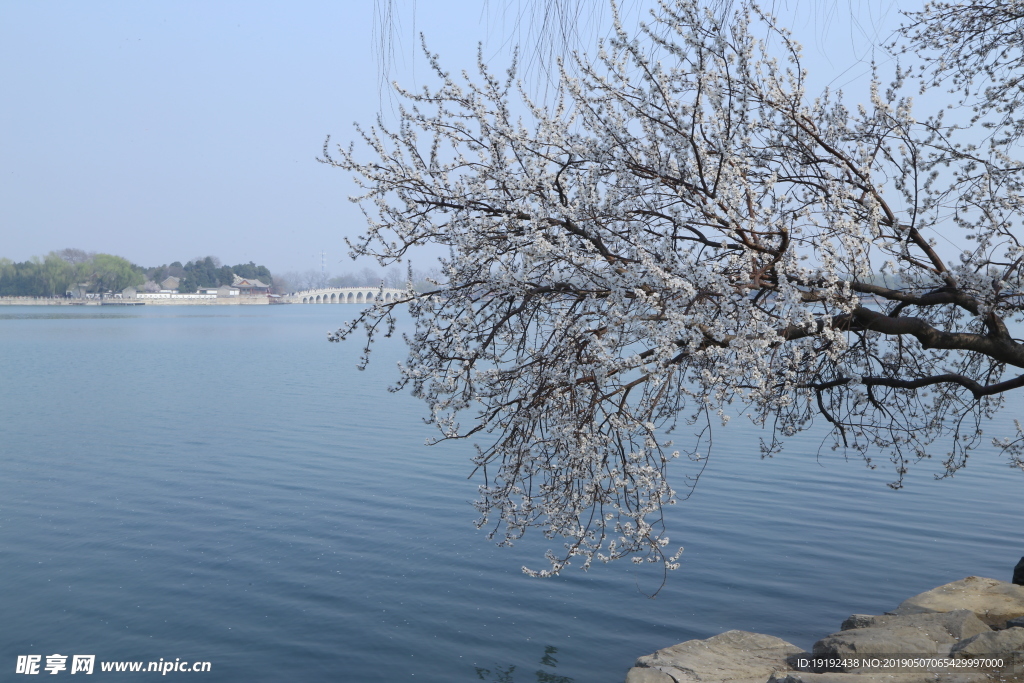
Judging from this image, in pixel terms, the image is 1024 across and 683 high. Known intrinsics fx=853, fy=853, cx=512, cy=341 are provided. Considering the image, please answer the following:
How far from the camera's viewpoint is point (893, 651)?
26.0 feet

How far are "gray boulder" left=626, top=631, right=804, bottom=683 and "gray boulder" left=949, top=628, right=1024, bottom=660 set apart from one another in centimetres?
174

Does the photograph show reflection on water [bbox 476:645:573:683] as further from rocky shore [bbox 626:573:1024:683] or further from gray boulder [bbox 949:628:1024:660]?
gray boulder [bbox 949:628:1024:660]

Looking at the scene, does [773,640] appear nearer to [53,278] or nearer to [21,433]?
[21,433]

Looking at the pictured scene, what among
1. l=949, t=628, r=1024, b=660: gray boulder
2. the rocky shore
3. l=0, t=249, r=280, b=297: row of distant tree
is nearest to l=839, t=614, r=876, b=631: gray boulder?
the rocky shore

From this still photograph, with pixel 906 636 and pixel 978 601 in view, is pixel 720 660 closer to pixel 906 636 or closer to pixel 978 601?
pixel 906 636

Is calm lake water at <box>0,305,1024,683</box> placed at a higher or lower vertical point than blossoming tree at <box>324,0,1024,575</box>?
lower

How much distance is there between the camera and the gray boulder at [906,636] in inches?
314

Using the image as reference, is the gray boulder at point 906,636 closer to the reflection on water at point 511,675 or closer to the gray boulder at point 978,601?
the gray boulder at point 978,601

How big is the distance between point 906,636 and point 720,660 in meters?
1.78

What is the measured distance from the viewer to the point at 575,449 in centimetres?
655

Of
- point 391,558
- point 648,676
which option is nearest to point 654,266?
point 648,676

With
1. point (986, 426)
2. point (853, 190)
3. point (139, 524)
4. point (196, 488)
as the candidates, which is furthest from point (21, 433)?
point (986, 426)

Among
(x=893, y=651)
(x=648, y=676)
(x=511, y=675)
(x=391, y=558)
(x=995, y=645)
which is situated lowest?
(x=511, y=675)

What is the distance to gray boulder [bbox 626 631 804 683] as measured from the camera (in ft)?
26.6
